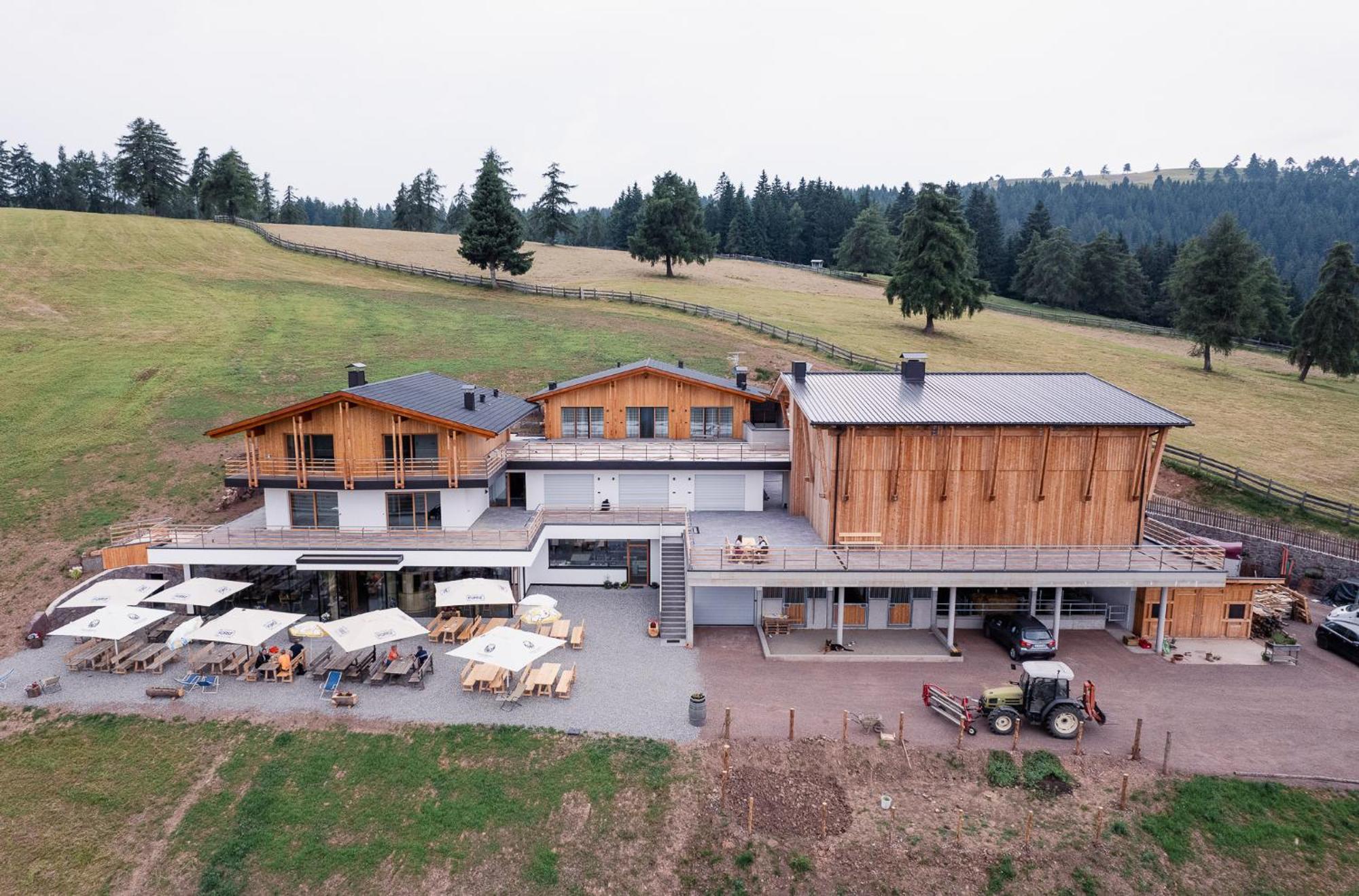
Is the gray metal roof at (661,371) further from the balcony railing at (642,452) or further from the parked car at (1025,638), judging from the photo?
the parked car at (1025,638)

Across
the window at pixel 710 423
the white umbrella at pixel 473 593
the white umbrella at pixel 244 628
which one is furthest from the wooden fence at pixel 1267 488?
the white umbrella at pixel 244 628

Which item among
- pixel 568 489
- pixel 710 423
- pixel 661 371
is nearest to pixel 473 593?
pixel 568 489

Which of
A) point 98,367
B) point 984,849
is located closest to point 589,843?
point 984,849

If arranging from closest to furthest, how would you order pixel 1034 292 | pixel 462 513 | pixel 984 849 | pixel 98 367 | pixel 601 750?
pixel 984 849, pixel 601 750, pixel 462 513, pixel 98 367, pixel 1034 292

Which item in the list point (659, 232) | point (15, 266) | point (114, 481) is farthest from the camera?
point (659, 232)

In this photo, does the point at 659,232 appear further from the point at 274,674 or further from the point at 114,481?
the point at 274,674

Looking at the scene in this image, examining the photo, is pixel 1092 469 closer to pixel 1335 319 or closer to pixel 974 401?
pixel 974 401
